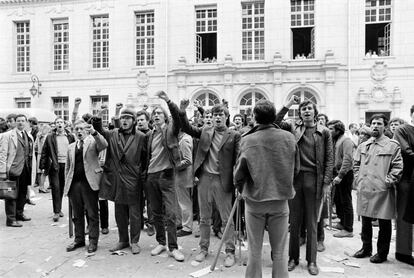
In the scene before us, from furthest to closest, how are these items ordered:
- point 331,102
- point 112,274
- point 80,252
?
point 331,102 → point 80,252 → point 112,274

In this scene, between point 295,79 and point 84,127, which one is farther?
point 295,79

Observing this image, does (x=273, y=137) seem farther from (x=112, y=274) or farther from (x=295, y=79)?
(x=295, y=79)

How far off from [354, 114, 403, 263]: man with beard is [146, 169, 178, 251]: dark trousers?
2796 mm

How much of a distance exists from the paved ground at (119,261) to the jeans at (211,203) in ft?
1.08

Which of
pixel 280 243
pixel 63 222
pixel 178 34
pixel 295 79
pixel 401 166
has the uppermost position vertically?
pixel 178 34

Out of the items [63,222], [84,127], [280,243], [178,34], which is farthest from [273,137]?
[178,34]

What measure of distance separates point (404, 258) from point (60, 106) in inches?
828

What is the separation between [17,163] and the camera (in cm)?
699

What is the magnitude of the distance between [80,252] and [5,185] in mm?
2580

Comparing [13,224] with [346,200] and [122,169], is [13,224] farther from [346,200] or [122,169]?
[346,200]

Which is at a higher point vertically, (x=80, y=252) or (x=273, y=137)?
(x=273, y=137)

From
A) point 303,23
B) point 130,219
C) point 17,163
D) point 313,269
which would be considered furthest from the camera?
point 303,23

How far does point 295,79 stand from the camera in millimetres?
18000

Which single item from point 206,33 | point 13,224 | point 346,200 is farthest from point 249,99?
point 13,224
